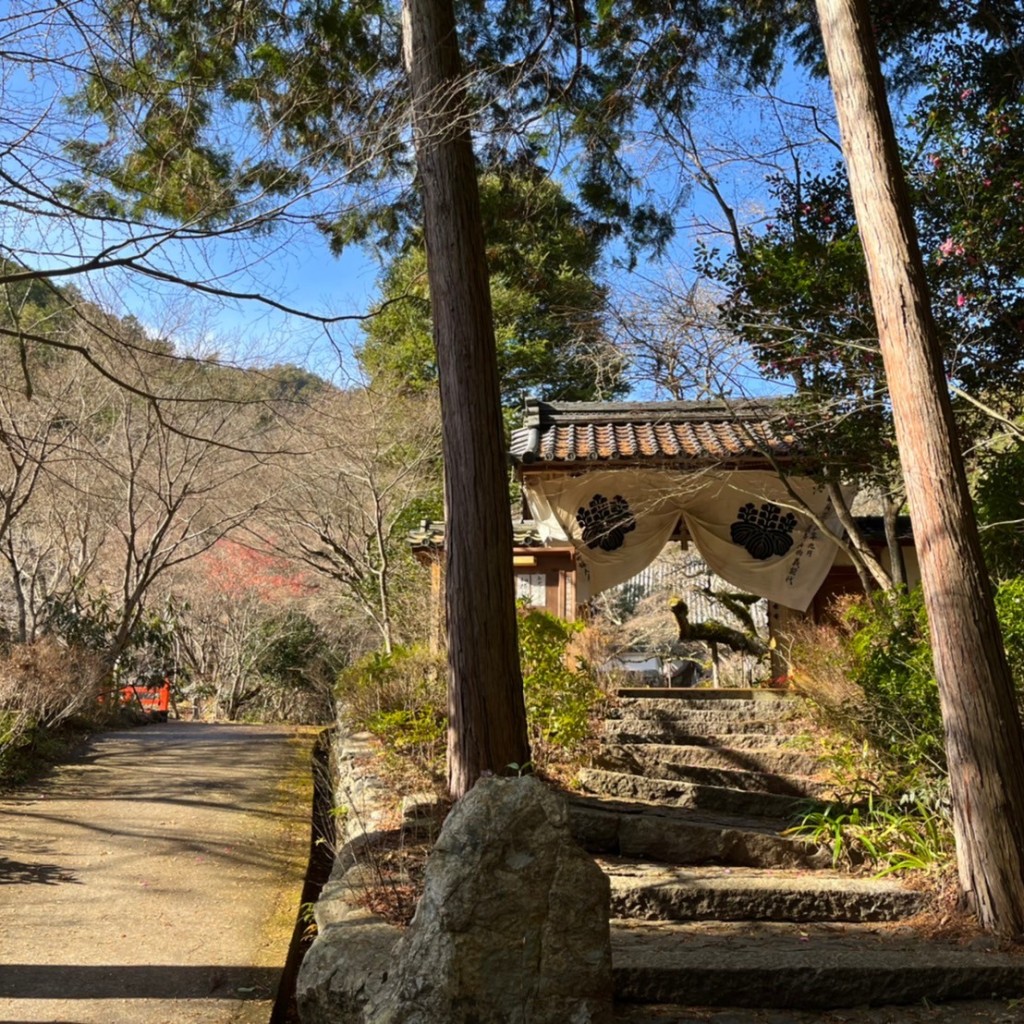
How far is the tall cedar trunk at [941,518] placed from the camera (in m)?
4.34

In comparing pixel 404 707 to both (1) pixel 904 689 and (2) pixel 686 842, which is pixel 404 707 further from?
(1) pixel 904 689

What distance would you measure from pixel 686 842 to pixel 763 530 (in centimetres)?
557

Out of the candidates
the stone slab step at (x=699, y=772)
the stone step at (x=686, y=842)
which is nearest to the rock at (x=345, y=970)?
the stone step at (x=686, y=842)

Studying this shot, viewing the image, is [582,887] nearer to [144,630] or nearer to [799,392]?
[799,392]

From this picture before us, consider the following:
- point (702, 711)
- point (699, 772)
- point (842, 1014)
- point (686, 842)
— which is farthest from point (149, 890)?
point (702, 711)

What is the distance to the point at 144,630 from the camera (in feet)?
50.2

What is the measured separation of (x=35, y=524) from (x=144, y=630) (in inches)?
101

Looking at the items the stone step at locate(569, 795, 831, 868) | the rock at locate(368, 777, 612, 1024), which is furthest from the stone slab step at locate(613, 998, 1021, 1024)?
the stone step at locate(569, 795, 831, 868)

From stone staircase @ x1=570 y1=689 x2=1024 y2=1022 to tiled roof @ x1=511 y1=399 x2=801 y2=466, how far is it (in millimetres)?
3314

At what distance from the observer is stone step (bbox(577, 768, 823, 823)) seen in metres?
6.02

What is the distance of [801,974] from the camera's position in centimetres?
363

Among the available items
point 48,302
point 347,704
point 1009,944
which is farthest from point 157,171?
point 48,302

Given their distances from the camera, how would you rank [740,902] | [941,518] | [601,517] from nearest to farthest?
[740,902], [941,518], [601,517]

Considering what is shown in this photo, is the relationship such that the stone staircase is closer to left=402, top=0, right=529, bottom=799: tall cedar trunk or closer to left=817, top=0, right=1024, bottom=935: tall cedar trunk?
left=817, top=0, right=1024, bottom=935: tall cedar trunk
